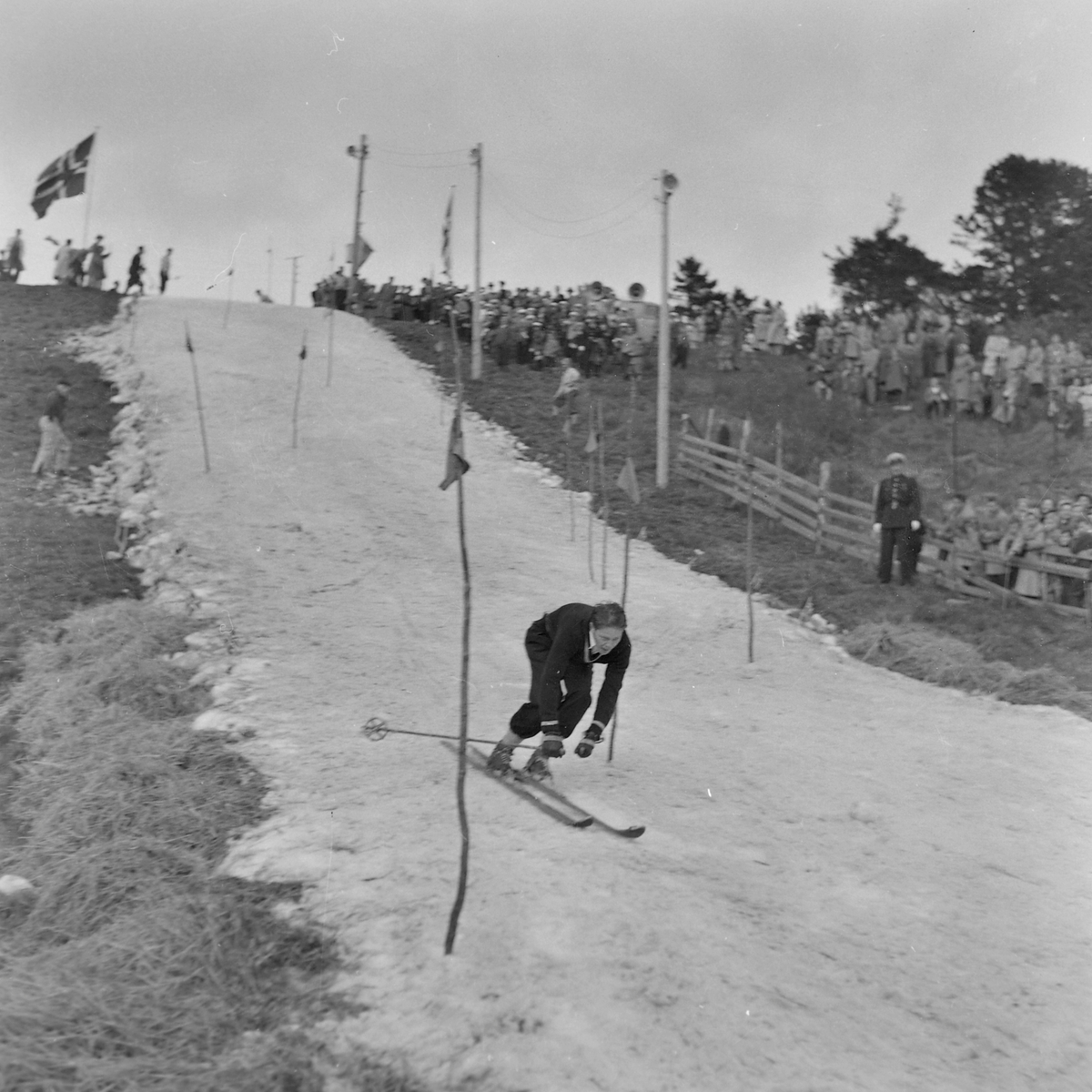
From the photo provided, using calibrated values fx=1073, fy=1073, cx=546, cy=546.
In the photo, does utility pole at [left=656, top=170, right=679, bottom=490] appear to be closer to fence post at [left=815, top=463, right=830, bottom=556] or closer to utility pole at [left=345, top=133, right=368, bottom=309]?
fence post at [left=815, top=463, right=830, bottom=556]

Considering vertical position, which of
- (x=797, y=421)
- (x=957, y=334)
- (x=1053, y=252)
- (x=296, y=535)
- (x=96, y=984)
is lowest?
(x=96, y=984)

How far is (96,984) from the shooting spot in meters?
4.50

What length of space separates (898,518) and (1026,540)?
1471 mm

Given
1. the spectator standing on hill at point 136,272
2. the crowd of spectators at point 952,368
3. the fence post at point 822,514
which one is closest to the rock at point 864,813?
the fence post at point 822,514

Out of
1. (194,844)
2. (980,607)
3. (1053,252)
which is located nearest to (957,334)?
(1053,252)

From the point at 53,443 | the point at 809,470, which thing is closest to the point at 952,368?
the point at 809,470

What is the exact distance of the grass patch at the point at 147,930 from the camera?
159 inches

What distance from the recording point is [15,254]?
28.3 meters

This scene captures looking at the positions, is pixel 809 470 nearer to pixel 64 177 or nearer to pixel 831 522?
pixel 831 522

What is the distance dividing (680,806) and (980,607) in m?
6.90

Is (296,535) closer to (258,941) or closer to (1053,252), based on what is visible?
(258,941)

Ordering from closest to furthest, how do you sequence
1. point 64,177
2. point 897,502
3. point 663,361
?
point 897,502 → point 663,361 → point 64,177

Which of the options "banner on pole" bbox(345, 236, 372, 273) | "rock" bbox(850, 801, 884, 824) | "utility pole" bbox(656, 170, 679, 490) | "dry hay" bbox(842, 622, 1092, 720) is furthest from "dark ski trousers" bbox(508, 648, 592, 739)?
"banner on pole" bbox(345, 236, 372, 273)

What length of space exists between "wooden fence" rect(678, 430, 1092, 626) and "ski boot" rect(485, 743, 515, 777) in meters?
5.17
